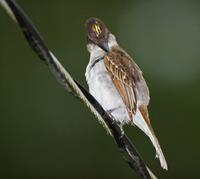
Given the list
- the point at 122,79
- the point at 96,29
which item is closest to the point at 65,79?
the point at 122,79

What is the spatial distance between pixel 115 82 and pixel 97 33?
36cm

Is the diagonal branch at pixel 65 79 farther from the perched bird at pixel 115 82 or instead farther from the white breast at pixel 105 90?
the white breast at pixel 105 90

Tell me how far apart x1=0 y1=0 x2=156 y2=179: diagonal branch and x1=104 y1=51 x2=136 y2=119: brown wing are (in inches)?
35.7

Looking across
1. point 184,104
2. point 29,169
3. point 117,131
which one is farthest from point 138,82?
point 29,169

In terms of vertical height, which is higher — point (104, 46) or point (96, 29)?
point (96, 29)

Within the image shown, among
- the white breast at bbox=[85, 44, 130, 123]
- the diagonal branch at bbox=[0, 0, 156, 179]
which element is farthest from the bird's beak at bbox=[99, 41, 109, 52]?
the diagonal branch at bbox=[0, 0, 156, 179]

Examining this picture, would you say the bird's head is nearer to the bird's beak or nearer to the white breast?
the bird's beak

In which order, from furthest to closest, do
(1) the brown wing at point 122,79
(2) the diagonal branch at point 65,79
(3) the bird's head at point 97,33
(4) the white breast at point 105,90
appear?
(3) the bird's head at point 97,33, (4) the white breast at point 105,90, (1) the brown wing at point 122,79, (2) the diagonal branch at point 65,79

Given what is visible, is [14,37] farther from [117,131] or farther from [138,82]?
[117,131]

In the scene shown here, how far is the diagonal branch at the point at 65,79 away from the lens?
3.71m

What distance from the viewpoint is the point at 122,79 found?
5.46 meters

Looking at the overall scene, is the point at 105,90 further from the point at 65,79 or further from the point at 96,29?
the point at 65,79

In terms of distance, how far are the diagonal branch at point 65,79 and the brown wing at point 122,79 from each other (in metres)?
0.91

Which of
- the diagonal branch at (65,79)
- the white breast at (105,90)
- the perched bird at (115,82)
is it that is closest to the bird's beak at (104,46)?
the perched bird at (115,82)
